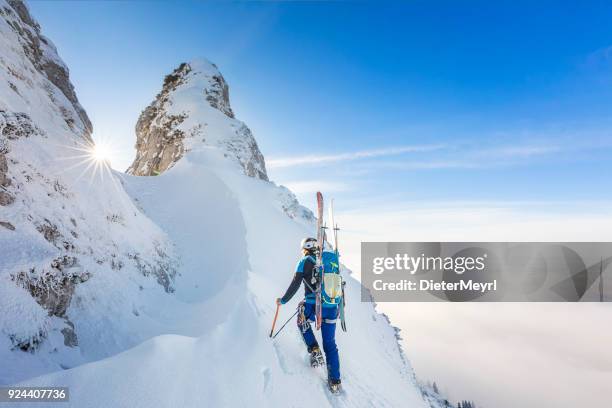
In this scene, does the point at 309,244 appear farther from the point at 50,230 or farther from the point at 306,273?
the point at 50,230

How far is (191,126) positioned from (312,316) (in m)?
32.0

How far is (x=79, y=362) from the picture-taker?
4840 mm

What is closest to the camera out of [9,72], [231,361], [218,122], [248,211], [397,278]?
[231,361]

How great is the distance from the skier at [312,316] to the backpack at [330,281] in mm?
160

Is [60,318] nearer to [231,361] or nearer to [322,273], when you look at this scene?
[231,361]

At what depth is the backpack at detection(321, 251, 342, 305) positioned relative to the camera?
5844mm

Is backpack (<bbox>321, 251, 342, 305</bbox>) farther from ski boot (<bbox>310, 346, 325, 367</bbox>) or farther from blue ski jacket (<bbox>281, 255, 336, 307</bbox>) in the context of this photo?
ski boot (<bbox>310, 346, 325, 367</bbox>)

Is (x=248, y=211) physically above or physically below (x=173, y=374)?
above

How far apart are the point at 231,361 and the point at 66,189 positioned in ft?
20.9

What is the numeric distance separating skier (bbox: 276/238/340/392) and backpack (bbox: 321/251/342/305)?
0.16 meters

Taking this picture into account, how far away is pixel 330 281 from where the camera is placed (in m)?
5.94

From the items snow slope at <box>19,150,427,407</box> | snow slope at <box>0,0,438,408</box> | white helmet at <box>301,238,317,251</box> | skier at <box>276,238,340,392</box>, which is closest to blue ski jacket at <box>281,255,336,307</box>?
skier at <box>276,238,340,392</box>

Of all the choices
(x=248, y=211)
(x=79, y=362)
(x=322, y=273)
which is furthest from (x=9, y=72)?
(x=248, y=211)

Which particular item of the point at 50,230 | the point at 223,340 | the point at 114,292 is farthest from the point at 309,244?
the point at 50,230
